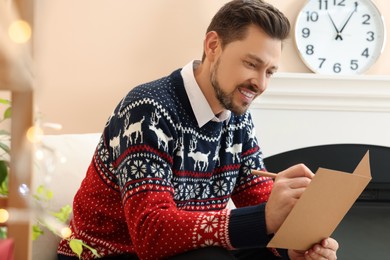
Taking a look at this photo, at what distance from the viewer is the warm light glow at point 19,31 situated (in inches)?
21.3

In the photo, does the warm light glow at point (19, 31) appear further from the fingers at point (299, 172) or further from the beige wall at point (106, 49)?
the beige wall at point (106, 49)

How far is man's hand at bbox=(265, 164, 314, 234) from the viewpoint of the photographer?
132 centimetres

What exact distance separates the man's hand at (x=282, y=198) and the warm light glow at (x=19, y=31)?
0.83 metres

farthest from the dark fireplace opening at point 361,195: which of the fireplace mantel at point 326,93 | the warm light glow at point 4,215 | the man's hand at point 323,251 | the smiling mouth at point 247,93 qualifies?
the warm light glow at point 4,215

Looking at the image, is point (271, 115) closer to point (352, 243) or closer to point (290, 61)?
point (290, 61)

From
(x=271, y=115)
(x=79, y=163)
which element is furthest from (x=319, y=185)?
(x=271, y=115)

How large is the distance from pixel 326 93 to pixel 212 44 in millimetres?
975

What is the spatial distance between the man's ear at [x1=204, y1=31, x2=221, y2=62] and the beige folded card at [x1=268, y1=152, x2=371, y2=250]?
0.47 meters

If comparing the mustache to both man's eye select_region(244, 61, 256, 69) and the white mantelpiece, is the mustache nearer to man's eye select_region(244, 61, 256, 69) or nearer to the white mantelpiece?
man's eye select_region(244, 61, 256, 69)

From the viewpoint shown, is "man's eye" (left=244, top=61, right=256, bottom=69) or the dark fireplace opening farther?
the dark fireplace opening

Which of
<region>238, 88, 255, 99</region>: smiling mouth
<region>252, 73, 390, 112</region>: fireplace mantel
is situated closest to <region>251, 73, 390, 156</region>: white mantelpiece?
<region>252, 73, 390, 112</region>: fireplace mantel

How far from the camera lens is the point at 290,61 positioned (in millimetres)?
Result: 2525

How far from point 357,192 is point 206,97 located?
466mm

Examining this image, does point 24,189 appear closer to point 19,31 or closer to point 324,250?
point 19,31
